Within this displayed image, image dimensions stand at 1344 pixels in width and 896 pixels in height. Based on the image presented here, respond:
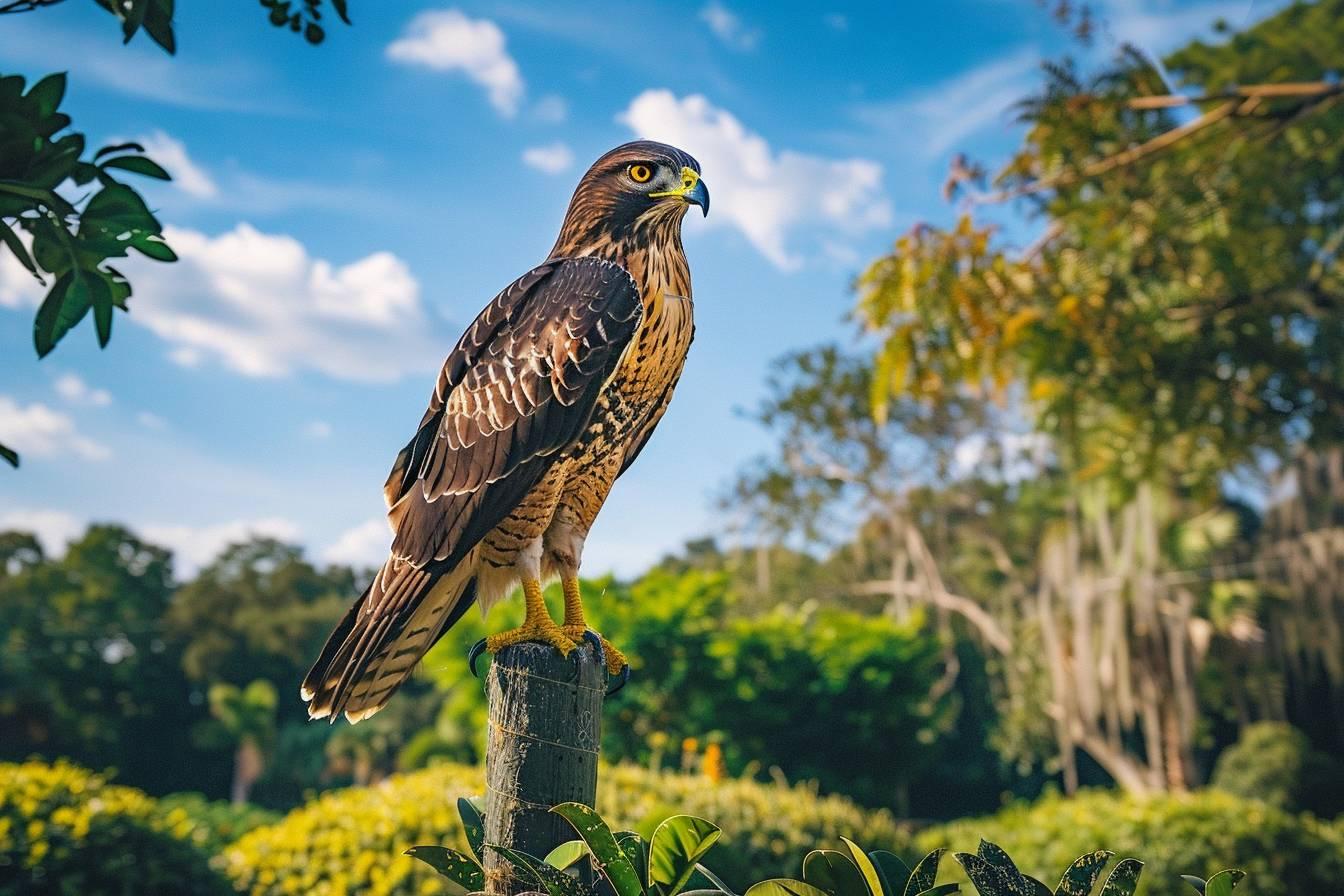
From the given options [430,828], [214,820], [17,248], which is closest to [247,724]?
[214,820]

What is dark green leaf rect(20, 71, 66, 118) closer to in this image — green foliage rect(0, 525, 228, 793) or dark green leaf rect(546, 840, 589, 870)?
dark green leaf rect(546, 840, 589, 870)

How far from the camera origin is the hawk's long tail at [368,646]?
2.28 metres

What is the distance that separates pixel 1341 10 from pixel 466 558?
9414 millimetres

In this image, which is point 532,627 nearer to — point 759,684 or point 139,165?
point 139,165

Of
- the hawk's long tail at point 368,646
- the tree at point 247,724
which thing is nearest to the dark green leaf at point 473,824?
the hawk's long tail at point 368,646

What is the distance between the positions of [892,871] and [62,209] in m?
1.62

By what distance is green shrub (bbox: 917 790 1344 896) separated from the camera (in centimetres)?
893

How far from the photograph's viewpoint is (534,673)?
233 cm

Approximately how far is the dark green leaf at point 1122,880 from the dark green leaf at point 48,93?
190 cm

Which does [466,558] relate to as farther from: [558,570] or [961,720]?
[961,720]

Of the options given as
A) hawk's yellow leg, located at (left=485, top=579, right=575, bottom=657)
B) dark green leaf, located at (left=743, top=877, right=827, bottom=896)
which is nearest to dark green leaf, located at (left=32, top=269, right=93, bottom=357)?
hawk's yellow leg, located at (left=485, top=579, right=575, bottom=657)

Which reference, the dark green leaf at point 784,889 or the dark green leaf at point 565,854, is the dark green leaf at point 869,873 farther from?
the dark green leaf at point 565,854

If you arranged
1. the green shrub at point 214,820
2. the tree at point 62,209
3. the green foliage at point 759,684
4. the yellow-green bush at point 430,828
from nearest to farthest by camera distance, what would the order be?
the tree at point 62,209 → the yellow-green bush at point 430,828 → the green shrub at point 214,820 → the green foliage at point 759,684

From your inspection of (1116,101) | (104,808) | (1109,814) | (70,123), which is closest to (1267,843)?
(1109,814)
